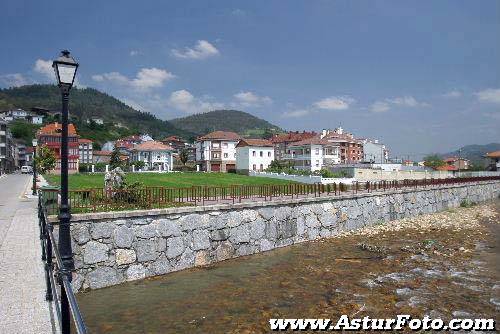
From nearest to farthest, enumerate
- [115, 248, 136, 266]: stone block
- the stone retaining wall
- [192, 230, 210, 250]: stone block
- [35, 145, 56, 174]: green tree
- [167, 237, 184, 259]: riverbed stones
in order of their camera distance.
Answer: the stone retaining wall
[115, 248, 136, 266]: stone block
[167, 237, 184, 259]: riverbed stones
[192, 230, 210, 250]: stone block
[35, 145, 56, 174]: green tree

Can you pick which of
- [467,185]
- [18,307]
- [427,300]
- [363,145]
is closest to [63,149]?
[18,307]

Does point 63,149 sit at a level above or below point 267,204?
above

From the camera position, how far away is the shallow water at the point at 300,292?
1177 centimetres

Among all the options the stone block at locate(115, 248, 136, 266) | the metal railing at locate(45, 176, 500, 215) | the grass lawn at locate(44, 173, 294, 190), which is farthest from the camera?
the grass lawn at locate(44, 173, 294, 190)

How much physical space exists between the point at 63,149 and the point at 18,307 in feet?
10.3

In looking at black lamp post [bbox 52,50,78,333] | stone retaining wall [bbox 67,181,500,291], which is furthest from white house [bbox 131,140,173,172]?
black lamp post [bbox 52,50,78,333]

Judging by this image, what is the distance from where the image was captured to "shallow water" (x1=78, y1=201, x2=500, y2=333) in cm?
1177

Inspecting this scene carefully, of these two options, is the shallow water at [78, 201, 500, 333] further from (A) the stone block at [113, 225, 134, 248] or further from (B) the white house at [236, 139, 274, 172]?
(B) the white house at [236, 139, 274, 172]

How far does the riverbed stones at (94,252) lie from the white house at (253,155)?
6259 centimetres

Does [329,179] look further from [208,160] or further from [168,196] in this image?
[208,160]

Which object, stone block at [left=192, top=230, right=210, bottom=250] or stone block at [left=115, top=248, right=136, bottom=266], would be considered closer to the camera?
stone block at [left=115, top=248, right=136, bottom=266]

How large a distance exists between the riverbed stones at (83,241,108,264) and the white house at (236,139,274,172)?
205ft

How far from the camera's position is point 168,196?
723 inches

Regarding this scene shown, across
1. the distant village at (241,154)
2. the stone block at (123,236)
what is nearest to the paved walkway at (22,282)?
the stone block at (123,236)
